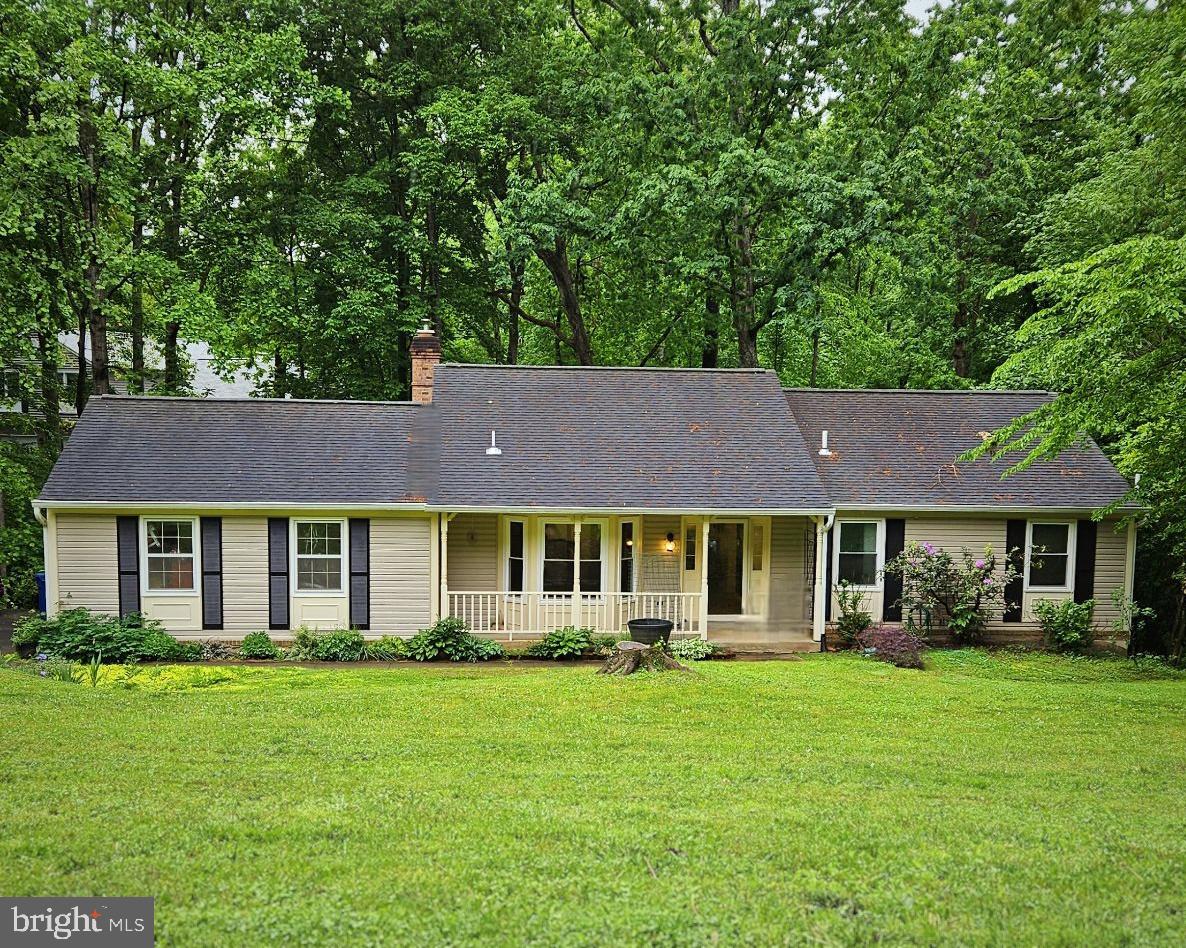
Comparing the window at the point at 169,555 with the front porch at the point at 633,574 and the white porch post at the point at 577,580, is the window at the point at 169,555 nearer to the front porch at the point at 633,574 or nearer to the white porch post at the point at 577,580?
the front porch at the point at 633,574

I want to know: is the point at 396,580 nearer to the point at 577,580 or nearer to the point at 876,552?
the point at 577,580

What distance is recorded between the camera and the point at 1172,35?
12.9 m

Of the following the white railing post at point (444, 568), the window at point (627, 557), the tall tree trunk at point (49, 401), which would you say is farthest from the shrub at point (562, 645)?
the tall tree trunk at point (49, 401)

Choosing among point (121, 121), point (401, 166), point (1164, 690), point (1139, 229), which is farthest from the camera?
point (401, 166)

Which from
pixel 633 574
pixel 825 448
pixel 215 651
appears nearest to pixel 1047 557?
pixel 825 448

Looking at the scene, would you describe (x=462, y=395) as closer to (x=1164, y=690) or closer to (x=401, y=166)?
(x=401, y=166)

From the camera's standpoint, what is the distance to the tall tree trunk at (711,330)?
22641 mm

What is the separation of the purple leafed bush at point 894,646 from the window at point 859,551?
1.30 metres

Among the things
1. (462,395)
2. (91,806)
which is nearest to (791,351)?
(462,395)

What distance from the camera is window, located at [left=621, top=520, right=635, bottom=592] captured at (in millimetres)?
15438

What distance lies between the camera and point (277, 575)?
46.9ft

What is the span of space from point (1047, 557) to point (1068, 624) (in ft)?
4.26

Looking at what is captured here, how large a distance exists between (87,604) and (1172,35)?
19.4m

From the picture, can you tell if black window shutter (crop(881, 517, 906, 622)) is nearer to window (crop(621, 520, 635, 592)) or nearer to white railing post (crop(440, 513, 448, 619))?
window (crop(621, 520, 635, 592))
